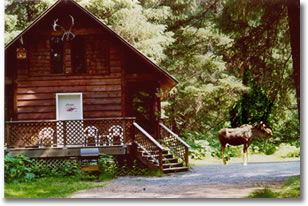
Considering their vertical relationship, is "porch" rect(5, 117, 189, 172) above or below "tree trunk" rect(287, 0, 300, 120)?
below

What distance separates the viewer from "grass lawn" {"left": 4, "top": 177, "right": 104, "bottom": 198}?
704 centimetres

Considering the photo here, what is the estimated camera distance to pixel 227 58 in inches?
305

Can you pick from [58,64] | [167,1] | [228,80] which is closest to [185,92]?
[228,80]

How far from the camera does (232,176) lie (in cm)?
748

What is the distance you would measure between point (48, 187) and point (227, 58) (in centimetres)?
415

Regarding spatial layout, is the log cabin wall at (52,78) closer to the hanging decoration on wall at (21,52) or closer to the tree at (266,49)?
the hanging decoration on wall at (21,52)

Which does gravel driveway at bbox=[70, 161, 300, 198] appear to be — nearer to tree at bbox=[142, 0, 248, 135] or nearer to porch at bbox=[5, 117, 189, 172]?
tree at bbox=[142, 0, 248, 135]

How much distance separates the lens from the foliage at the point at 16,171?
760 cm

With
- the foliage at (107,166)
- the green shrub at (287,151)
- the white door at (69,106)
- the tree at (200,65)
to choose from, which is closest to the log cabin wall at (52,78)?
the white door at (69,106)

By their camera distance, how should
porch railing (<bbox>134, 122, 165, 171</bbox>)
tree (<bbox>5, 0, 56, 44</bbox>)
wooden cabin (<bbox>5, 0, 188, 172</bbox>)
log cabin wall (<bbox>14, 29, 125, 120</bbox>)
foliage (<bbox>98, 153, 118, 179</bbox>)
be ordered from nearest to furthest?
tree (<bbox>5, 0, 56, 44</bbox>), foliage (<bbox>98, 153, 118, 179</bbox>), wooden cabin (<bbox>5, 0, 188, 172</bbox>), porch railing (<bbox>134, 122, 165, 171</bbox>), log cabin wall (<bbox>14, 29, 125, 120</bbox>)

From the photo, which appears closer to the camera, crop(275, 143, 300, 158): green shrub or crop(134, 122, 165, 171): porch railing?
crop(275, 143, 300, 158): green shrub

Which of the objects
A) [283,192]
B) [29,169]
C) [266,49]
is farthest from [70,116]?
[283,192]

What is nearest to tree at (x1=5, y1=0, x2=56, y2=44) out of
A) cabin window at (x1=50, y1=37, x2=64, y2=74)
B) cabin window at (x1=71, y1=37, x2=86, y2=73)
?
cabin window at (x1=50, y1=37, x2=64, y2=74)

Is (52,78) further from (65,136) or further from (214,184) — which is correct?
(214,184)
